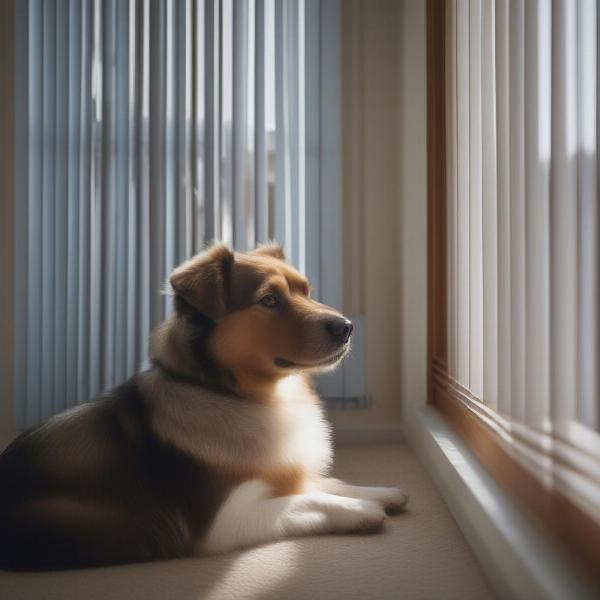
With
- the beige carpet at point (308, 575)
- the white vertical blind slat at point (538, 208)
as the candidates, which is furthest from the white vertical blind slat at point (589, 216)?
the beige carpet at point (308, 575)

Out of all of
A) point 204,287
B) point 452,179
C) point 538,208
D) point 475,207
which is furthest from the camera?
point 452,179

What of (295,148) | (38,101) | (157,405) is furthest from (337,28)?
(157,405)

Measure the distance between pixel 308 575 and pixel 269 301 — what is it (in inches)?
28.7

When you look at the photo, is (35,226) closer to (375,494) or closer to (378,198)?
(378,198)

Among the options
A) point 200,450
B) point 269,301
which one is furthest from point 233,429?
point 269,301

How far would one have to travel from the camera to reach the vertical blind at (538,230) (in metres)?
1.13

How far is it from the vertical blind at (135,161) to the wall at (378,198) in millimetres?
185

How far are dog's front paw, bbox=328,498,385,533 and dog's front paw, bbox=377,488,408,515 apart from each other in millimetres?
154

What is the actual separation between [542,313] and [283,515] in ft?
2.82

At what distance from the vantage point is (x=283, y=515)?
1.71m

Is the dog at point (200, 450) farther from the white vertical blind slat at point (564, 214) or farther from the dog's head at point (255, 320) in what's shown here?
the white vertical blind slat at point (564, 214)

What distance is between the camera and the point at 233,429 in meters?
1.75

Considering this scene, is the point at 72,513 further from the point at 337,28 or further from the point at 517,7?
the point at 337,28

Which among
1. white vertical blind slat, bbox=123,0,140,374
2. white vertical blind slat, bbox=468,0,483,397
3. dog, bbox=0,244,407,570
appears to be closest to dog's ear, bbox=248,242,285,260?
dog, bbox=0,244,407,570
